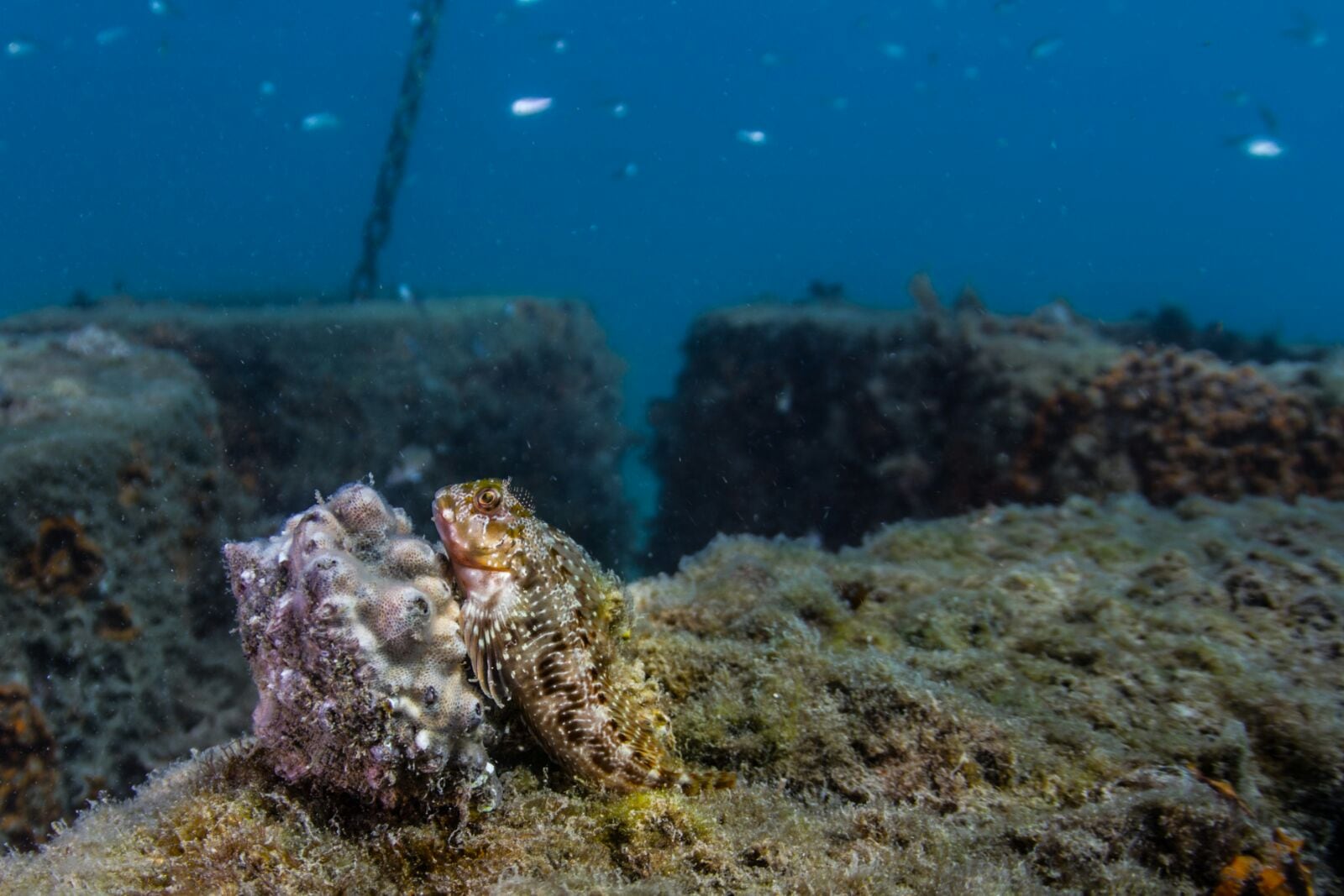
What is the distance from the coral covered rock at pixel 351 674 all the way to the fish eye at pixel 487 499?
34cm

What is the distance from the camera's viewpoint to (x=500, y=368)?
10.8m

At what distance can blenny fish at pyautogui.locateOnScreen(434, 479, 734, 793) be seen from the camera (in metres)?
2.29

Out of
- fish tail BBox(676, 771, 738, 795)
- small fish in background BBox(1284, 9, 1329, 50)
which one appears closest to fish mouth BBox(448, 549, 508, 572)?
fish tail BBox(676, 771, 738, 795)

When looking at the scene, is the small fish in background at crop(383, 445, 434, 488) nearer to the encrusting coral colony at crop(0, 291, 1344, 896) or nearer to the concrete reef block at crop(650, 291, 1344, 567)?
the concrete reef block at crop(650, 291, 1344, 567)

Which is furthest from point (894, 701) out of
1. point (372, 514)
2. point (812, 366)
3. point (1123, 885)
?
point (812, 366)

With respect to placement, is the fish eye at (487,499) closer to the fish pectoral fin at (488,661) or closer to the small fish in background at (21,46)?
the fish pectoral fin at (488,661)

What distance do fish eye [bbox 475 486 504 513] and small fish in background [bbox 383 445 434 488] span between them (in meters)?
7.68

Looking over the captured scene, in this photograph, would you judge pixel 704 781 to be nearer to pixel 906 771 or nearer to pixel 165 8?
pixel 906 771

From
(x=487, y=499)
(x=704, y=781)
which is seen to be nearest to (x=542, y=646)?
(x=487, y=499)

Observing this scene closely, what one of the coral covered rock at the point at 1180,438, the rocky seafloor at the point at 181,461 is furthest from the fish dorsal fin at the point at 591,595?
the coral covered rock at the point at 1180,438

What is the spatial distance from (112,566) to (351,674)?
17.1ft

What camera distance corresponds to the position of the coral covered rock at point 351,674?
2049 millimetres

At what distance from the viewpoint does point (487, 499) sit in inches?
95.6

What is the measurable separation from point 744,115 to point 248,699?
139993 mm
